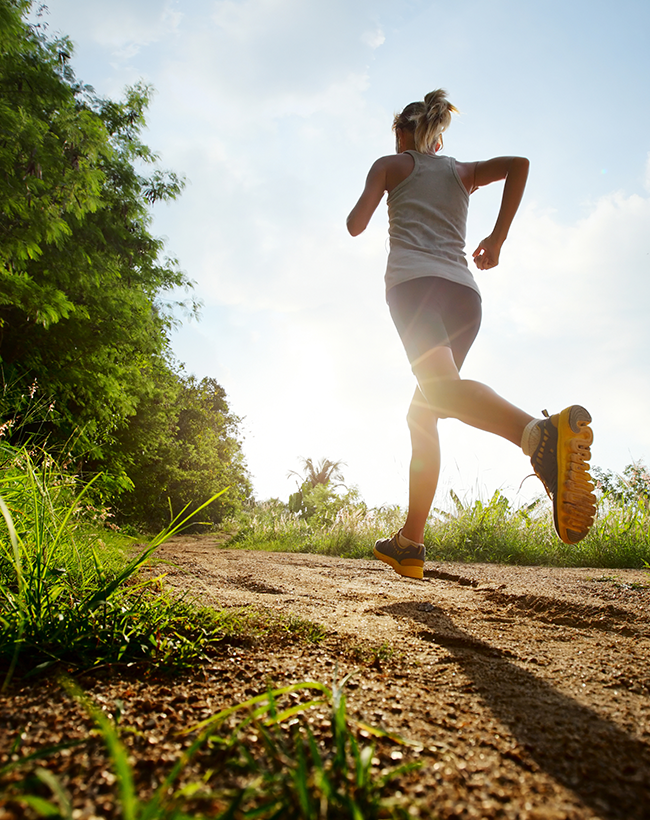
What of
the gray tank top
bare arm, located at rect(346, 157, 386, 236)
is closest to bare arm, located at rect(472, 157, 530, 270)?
the gray tank top

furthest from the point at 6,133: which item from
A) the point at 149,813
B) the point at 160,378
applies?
the point at 149,813

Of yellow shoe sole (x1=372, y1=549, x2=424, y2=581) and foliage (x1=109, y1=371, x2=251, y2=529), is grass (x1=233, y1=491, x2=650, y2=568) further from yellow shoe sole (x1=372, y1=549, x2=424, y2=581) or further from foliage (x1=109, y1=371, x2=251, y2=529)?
yellow shoe sole (x1=372, y1=549, x2=424, y2=581)

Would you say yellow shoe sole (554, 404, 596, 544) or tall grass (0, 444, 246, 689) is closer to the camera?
tall grass (0, 444, 246, 689)

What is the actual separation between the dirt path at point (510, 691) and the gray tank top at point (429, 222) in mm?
1474

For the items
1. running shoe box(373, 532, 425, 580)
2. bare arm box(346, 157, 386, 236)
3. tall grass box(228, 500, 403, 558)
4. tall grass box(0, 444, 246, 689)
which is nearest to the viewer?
tall grass box(0, 444, 246, 689)

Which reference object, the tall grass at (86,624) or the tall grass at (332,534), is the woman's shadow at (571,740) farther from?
the tall grass at (332,534)

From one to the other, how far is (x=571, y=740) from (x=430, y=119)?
265 cm

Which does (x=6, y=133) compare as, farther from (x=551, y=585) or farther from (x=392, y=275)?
→ (x=551, y=585)

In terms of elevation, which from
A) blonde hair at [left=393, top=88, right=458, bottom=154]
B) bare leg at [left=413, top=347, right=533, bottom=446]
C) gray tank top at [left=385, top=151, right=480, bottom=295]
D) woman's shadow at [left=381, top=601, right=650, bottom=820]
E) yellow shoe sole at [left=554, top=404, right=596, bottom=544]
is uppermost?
blonde hair at [left=393, top=88, right=458, bottom=154]

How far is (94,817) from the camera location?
1.30 ft

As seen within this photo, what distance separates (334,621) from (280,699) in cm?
67

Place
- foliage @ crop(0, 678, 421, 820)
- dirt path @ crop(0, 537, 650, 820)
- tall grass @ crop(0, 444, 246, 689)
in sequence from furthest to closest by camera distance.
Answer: tall grass @ crop(0, 444, 246, 689)
dirt path @ crop(0, 537, 650, 820)
foliage @ crop(0, 678, 421, 820)

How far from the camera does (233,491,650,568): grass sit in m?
4.51

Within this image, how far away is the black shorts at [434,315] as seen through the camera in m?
1.91
